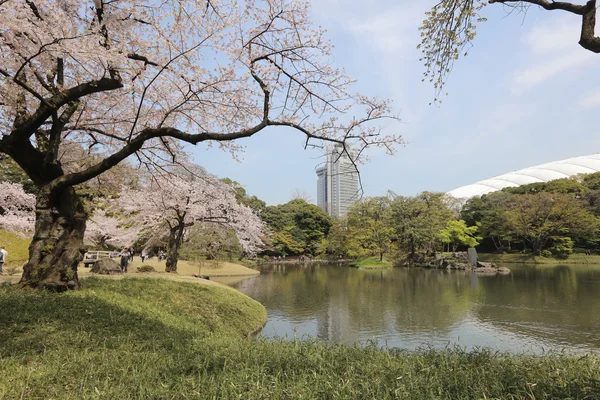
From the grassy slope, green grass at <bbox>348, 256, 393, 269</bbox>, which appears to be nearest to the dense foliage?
green grass at <bbox>348, 256, 393, 269</bbox>

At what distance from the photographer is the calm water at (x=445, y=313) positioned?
8.65 metres

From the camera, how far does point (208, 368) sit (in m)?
3.32

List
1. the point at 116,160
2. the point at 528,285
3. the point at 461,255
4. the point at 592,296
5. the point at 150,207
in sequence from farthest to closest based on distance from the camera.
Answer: the point at 461,255, the point at 528,285, the point at 150,207, the point at 592,296, the point at 116,160

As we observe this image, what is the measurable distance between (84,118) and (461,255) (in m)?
31.0

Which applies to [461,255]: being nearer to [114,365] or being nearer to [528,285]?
[528,285]

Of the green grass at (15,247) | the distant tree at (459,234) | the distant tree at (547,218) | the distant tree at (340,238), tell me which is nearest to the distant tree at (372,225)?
the distant tree at (340,238)

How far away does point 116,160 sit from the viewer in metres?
6.25

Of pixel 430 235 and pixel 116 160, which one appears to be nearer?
pixel 116 160

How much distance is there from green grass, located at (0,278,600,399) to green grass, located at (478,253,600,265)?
34854mm

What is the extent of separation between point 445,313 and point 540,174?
50.4 m

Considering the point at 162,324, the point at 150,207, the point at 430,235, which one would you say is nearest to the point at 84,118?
the point at 162,324

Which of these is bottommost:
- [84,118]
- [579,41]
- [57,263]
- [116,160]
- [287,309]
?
[287,309]

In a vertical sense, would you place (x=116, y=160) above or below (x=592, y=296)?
above

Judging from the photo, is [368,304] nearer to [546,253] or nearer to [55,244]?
[55,244]
